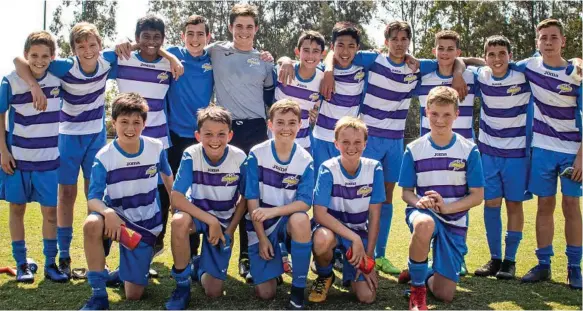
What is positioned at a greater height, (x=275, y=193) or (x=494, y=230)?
(x=275, y=193)

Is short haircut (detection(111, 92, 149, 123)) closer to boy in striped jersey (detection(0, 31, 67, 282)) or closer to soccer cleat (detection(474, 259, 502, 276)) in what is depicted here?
boy in striped jersey (detection(0, 31, 67, 282))

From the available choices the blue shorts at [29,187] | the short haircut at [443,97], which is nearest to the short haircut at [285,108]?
the short haircut at [443,97]

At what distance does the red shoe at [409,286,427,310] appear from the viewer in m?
3.74

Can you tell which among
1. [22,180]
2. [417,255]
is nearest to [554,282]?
[417,255]

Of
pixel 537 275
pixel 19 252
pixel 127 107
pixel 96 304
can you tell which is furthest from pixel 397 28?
pixel 19 252

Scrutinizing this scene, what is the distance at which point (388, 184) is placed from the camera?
5.17 m

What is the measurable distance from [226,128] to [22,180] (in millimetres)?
1844

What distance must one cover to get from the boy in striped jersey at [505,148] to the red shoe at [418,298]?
1.29m

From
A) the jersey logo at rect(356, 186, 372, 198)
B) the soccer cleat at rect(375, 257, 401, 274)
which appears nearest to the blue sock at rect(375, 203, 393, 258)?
the soccer cleat at rect(375, 257, 401, 274)

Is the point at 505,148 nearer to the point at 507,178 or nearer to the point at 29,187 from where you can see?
the point at 507,178

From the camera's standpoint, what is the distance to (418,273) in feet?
12.5

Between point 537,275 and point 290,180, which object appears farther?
point 537,275

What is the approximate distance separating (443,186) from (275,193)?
1221 mm

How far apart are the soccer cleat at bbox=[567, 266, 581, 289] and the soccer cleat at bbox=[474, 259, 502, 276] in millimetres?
557
